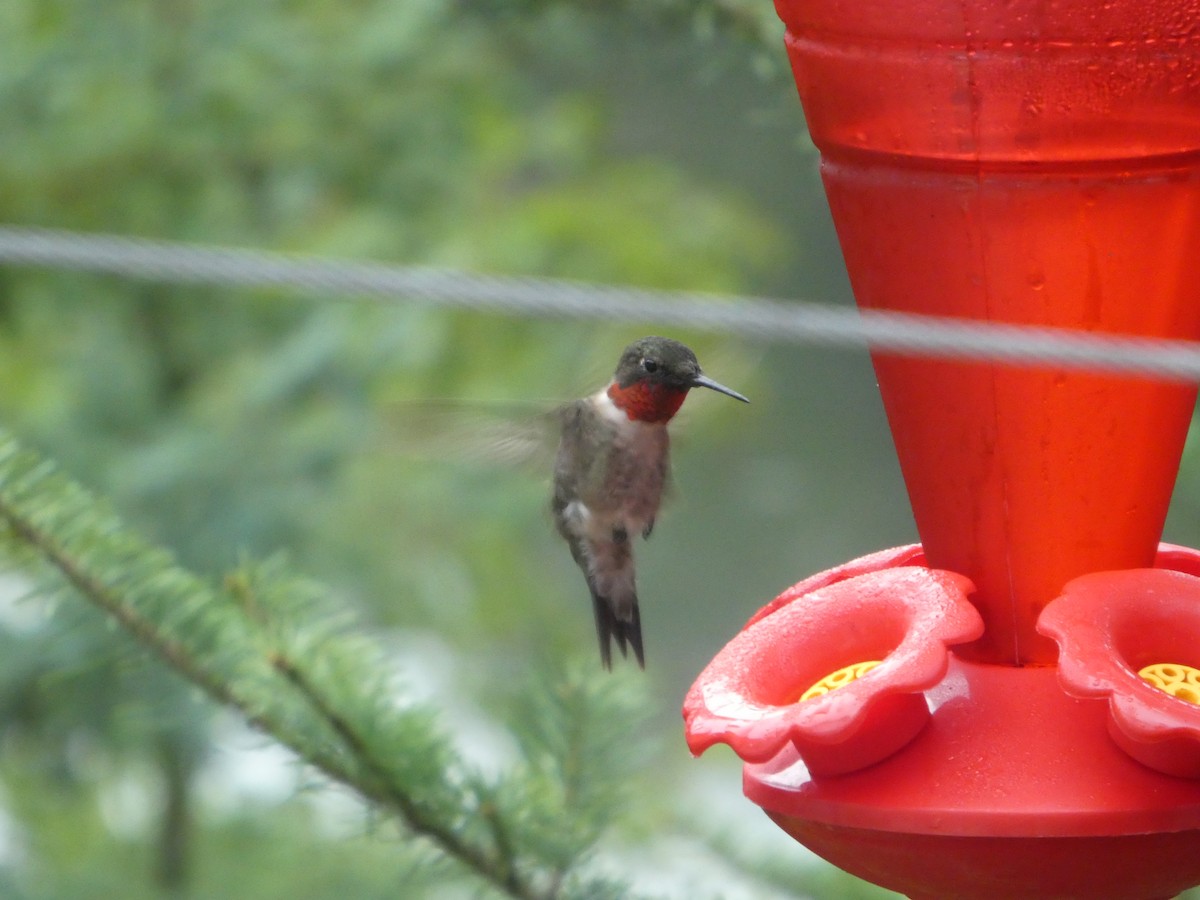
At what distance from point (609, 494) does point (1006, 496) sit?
584mm

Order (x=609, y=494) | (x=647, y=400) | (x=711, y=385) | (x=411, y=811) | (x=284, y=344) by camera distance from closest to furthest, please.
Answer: (x=411, y=811), (x=711, y=385), (x=647, y=400), (x=609, y=494), (x=284, y=344)

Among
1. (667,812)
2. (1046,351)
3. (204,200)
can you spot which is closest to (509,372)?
(204,200)

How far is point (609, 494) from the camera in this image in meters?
1.40

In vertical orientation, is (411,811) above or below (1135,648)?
below

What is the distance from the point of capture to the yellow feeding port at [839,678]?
82 centimetres

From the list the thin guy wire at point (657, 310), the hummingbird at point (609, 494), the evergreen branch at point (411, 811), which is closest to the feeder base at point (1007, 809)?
the evergreen branch at point (411, 811)

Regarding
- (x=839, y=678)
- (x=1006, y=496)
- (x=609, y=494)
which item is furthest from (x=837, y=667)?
(x=609, y=494)

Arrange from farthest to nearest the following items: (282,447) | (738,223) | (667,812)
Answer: (738,223) < (282,447) < (667,812)

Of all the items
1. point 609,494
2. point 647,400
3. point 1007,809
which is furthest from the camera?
point 609,494

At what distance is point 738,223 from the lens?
9.28 ft

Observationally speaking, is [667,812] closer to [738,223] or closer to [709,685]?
[709,685]

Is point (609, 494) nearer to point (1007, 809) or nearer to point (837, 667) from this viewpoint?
point (837, 667)

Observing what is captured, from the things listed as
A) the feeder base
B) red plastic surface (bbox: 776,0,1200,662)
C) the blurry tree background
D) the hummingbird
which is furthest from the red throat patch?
the feeder base

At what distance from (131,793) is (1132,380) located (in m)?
2.44
